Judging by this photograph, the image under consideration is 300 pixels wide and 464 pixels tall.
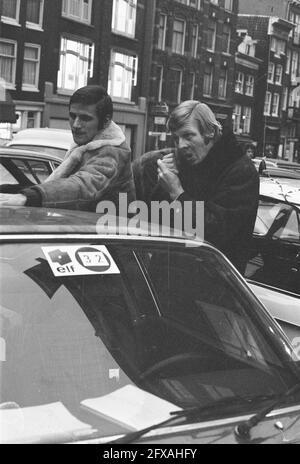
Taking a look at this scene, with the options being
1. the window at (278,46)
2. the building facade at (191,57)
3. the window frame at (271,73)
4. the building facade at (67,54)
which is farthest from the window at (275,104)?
the building facade at (67,54)

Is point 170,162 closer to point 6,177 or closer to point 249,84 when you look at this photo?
point 6,177

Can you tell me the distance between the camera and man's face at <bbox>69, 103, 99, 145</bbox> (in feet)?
11.2

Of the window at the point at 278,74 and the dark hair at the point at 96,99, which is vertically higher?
the window at the point at 278,74

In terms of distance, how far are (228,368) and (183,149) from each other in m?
1.30

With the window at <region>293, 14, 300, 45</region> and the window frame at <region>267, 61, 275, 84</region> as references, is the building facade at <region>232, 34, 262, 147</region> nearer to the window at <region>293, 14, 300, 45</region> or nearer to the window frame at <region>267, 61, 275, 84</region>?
the window frame at <region>267, 61, 275, 84</region>

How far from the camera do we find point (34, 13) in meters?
26.3

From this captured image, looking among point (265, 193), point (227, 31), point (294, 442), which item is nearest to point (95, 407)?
point (294, 442)

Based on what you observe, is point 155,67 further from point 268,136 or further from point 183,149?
point 183,149

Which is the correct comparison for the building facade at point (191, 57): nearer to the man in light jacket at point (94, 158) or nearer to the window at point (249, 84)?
the window at point (249, 84)

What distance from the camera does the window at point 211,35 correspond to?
129ft

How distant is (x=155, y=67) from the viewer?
114 ft

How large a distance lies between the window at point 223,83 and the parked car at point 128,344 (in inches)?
1588

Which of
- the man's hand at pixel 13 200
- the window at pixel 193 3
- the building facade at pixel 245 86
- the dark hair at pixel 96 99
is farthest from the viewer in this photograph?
the building facade at pixel 245 86

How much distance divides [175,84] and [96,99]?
112ft
